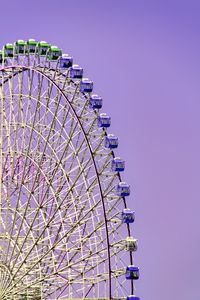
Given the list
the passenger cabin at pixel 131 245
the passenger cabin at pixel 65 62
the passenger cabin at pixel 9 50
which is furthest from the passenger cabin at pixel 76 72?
the passenger cabin at pixel 131 245

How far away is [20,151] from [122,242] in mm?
8648

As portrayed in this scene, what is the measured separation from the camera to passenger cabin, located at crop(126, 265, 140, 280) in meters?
69.9

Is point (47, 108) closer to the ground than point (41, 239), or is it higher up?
higher up

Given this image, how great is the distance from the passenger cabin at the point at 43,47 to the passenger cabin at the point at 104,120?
5.06 metres

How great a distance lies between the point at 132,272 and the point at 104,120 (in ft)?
26.1

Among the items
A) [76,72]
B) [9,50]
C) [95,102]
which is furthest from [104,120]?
[9,50]

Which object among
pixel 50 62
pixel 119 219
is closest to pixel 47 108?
pixel 50 62

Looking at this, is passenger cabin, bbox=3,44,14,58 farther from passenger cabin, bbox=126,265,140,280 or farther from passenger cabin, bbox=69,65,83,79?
passenger cabin, bbox=126,265,140,280

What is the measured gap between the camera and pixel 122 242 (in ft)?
234

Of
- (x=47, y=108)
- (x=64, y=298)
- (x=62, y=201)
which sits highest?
(x=47, y=108)

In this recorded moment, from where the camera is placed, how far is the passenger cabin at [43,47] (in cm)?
7456

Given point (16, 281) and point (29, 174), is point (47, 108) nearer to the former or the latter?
point (29, 174)

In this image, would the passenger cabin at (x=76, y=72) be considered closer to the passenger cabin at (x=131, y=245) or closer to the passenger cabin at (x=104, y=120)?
the passenger cabin at (x=104, y=120)

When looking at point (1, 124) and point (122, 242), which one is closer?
point (122, 242)
